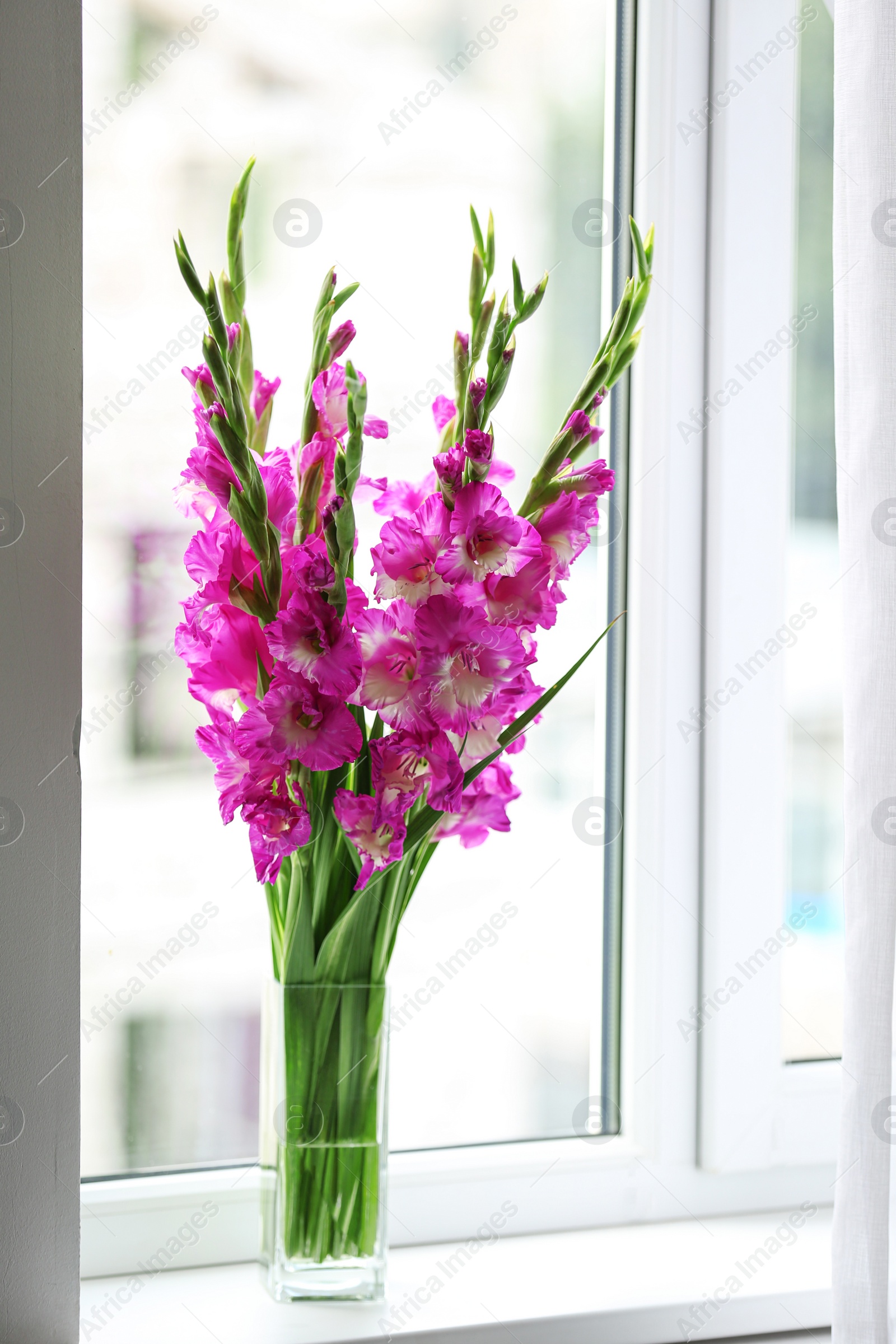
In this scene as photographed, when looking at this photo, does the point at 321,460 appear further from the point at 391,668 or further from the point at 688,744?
the point at 688,744

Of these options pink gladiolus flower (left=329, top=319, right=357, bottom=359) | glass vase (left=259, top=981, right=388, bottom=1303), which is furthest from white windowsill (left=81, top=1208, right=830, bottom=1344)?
pink gladiolus flower (left=329, top=319, right=357, bottom=359)

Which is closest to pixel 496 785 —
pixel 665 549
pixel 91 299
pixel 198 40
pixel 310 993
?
pixel 310 993

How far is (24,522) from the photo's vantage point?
0.72 m

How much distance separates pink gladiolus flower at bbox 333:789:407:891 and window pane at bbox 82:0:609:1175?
0.24 metres

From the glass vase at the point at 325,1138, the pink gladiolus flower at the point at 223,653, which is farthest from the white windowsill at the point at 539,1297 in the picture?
the pink gladiolus flower at the point at 223,653

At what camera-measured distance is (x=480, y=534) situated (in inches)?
27.5

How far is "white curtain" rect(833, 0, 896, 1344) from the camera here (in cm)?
73

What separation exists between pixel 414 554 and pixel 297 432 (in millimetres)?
294

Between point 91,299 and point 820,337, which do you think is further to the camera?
point 820,337

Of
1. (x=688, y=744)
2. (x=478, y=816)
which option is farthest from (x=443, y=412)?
(x=688, y=744)

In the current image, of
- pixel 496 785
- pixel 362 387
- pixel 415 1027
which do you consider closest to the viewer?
pixel 362 387

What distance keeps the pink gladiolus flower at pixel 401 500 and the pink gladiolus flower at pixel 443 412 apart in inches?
1.7

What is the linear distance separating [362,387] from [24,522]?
24 centimetres

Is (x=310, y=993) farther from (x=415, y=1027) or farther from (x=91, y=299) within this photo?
(x=91, y=299)
